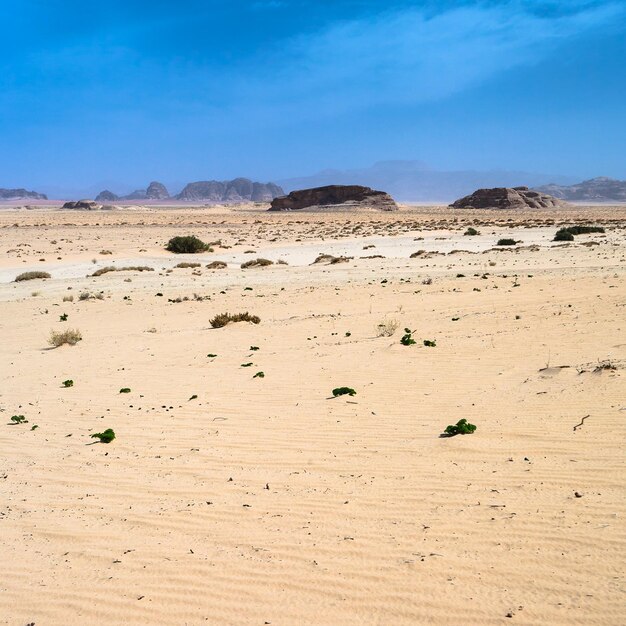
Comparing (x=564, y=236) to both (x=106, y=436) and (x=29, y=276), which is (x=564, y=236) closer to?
(x=29, y=276)

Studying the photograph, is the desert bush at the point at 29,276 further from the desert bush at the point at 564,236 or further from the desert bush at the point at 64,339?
the desert bush at the point at 564,236

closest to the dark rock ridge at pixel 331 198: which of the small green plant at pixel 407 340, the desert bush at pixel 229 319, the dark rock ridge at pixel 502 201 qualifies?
the dark rock ridge at pixel 502 201

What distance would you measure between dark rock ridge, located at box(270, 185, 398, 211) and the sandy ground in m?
106

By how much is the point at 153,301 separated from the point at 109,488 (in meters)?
13.6

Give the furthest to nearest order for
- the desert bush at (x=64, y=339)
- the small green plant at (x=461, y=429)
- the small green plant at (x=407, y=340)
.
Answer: the desert bush at (x=64, y=339), the small green plant at (x=407, y=340), the small green plant at (x=461, y=429)

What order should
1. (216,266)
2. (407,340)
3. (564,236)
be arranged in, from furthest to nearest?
(564,236) < (216,266) < (407,340)

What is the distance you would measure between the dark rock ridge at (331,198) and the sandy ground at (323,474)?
10565 cm

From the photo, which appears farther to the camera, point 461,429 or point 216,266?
point 216,266

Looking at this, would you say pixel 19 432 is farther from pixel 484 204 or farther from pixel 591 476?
pixel 484 204

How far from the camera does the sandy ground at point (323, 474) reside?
369 cm

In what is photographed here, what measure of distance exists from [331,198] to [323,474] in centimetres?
11972

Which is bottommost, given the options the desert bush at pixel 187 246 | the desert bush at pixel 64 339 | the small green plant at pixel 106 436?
the small green plant at pixel 106 436

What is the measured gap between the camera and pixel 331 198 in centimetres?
12269

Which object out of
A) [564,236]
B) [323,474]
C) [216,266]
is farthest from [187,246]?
[323,474]
